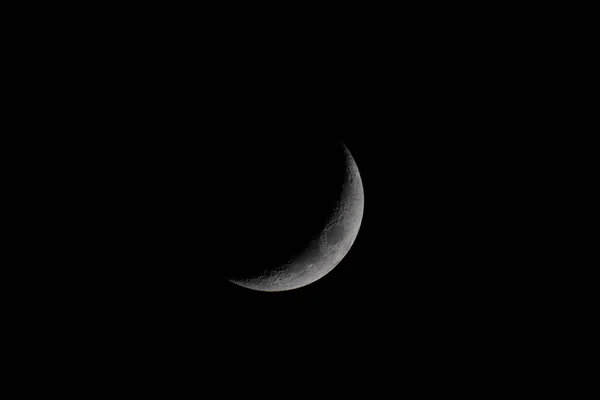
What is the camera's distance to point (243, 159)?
2883mm

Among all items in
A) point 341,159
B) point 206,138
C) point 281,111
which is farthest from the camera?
point 341,159

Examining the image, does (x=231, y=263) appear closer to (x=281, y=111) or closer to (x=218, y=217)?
(x=218, y=217)

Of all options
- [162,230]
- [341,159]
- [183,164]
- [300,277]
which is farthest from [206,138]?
[300,277]

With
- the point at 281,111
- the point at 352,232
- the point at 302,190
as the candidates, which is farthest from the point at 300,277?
the point at 281,111

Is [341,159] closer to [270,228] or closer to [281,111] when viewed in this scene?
[281,111]

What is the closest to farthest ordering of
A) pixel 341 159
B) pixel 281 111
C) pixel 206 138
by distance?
1. pixel 206 138
2. pixel 281 111
3. pixel 341 159

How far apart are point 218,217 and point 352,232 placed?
3.65ft

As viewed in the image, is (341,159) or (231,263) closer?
(231,263)

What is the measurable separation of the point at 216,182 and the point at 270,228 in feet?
1.59

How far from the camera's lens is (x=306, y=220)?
3.11 metres

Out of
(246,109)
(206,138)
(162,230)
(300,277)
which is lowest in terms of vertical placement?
(300,277)

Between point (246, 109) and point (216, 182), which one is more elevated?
point (246, 109)

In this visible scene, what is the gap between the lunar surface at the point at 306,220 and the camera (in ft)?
9.73

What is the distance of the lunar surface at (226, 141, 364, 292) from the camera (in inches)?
117
